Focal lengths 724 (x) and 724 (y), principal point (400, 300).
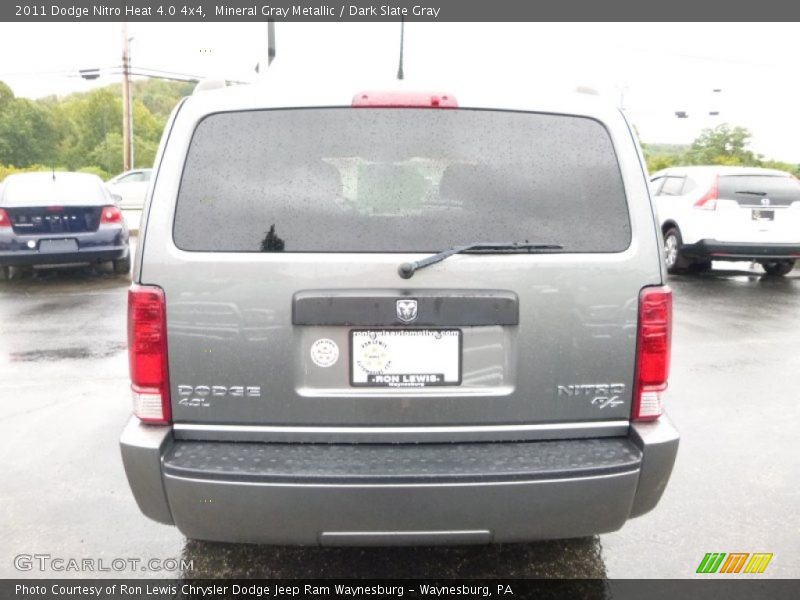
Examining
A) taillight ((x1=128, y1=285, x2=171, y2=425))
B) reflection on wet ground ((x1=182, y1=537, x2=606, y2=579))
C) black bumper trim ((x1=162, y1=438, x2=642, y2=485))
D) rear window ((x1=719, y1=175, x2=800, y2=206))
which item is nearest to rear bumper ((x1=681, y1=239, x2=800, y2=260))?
rear window ((x1=719, y1=175, x2=800, y2=206))

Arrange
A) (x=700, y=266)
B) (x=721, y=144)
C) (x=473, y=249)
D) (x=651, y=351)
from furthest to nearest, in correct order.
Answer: (x=721, y=144), (x=700, y=266), (x=651, y=351), (x=473, y=249)

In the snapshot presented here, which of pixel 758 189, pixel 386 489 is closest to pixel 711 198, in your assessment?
pixel 758 189

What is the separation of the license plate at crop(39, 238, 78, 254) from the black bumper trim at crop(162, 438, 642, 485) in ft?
28.7

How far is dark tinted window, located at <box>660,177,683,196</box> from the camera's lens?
11766mm

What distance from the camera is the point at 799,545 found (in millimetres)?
3275

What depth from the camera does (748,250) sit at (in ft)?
35.3

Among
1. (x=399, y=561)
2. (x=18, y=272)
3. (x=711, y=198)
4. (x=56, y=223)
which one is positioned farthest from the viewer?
(x=18, y=272)

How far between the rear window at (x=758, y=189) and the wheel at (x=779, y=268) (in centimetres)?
152

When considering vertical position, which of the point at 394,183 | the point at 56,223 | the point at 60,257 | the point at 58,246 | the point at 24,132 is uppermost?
the point at 394,183

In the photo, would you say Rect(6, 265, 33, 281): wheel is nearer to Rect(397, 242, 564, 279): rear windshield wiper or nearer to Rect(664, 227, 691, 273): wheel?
Rect(664, 227, 691, 273): wheel

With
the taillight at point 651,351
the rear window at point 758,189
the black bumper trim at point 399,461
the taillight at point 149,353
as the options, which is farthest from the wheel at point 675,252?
the taillight at point 149,353

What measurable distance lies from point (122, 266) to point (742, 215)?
9.45m

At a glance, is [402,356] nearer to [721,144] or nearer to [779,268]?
[779,268]

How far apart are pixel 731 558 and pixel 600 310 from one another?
1.49 m
